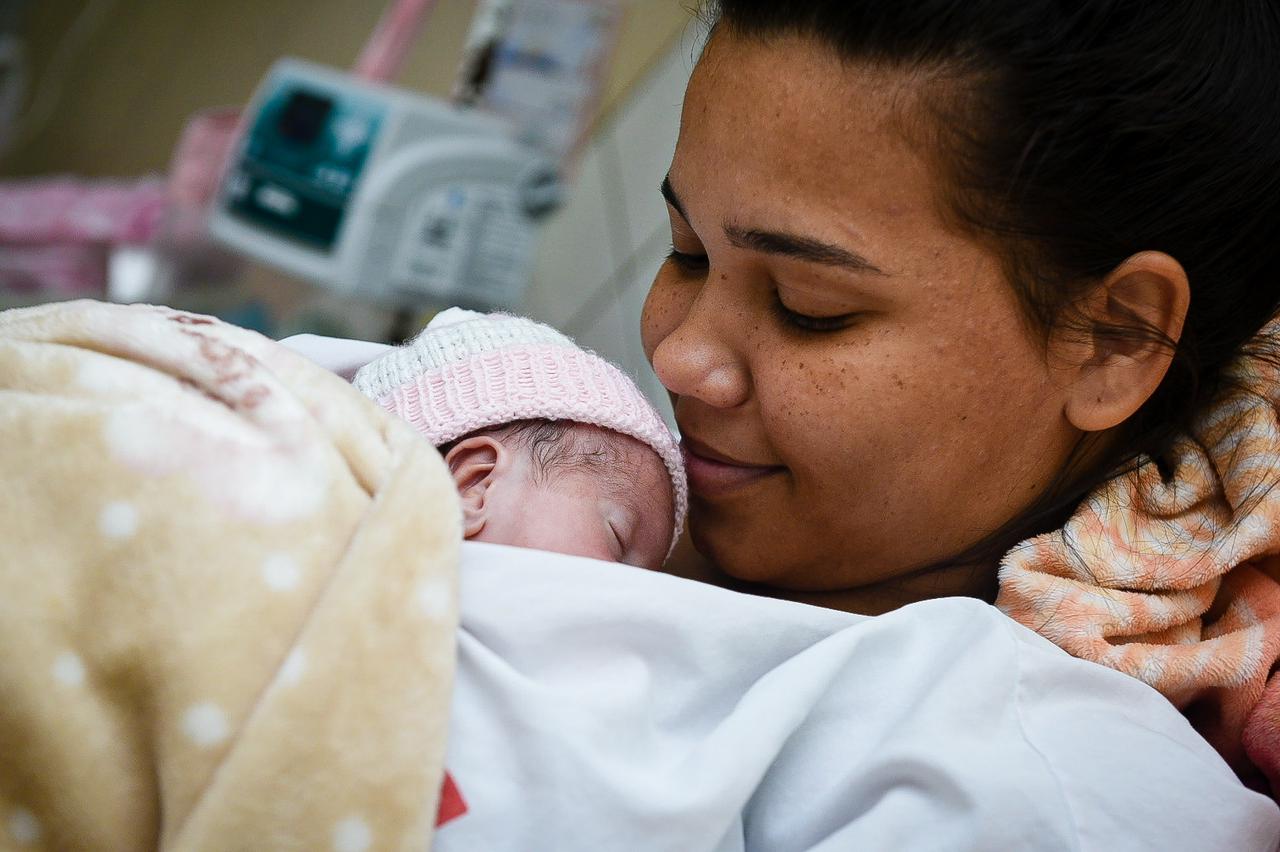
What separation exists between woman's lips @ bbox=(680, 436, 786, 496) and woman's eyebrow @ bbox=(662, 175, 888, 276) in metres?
0.21

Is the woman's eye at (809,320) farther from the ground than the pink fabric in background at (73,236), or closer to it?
farther from the ground

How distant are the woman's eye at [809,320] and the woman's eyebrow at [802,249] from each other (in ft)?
0.16

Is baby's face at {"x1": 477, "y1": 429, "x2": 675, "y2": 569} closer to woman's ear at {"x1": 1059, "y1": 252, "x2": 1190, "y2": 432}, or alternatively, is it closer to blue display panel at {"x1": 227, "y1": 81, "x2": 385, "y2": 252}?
woman's ear at {"x1": 1059, "y1": 252, "x2": 1190, "y2": 432}

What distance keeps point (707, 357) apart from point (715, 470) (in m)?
0.13

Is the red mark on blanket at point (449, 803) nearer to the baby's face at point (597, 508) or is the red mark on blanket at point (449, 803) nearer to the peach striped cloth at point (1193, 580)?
the baby's face at point (597, 508)

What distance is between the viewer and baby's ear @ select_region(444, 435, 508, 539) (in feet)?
3.22

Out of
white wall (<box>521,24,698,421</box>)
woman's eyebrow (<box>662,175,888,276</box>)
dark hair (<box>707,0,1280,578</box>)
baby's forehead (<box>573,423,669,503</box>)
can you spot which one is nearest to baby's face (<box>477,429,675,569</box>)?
baby's forehead (<box>573,423,669,503</box>)

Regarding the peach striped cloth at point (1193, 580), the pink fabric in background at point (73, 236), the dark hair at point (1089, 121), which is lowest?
the pink fabric in background at point (73, 236)

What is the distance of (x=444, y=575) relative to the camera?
0.79m

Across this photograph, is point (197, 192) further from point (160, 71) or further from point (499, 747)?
point (499, 747)

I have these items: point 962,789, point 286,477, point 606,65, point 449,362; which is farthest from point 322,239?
point 962,789

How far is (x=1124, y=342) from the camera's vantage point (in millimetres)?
988

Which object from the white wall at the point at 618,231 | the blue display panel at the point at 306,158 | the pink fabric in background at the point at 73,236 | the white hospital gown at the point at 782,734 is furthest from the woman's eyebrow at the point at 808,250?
the pink fabric in background at the point at 73,236

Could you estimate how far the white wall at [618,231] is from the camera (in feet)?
7.57
